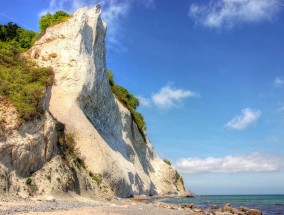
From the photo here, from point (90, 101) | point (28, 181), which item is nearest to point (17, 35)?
point (90, 101)

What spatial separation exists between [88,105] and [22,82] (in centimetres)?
928

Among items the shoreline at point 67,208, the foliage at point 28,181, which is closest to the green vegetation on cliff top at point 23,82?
the foliage at point 28,181

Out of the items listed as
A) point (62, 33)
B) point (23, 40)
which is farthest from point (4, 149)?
point (23, 40)

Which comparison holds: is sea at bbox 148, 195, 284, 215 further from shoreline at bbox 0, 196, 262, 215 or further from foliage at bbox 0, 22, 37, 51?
foliage at bbox 0, 22, 37, 51

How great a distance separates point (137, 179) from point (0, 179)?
2214 centimetres

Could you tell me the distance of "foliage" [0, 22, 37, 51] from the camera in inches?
1829

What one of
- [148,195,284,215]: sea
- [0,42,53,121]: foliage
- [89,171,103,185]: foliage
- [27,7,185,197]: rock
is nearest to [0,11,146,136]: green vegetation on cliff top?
[0,42,53,121]: foliage

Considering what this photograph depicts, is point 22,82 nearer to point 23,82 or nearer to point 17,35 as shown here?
point 23,82

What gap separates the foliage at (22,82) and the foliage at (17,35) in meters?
12.6

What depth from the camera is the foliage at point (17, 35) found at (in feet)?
152

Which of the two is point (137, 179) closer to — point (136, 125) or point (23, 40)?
point (136, 125)

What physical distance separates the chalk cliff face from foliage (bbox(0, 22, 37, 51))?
30.7 ft

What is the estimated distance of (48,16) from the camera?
46031 mm

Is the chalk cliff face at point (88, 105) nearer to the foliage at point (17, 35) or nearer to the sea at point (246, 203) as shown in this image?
the sea at point (246, 203)
